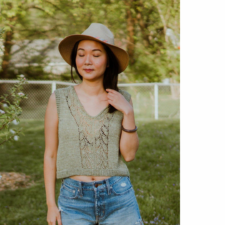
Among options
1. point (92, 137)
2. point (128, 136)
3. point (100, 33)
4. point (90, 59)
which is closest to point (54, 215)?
point (92, 137)

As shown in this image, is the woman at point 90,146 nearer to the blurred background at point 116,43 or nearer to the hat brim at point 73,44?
the hat brim at point 73,44

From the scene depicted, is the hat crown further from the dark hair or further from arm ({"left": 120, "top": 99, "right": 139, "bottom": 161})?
arm ({"left": 120, "top": 99, "right": 139, "bottom": 161})

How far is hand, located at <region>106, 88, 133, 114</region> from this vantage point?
1.60m

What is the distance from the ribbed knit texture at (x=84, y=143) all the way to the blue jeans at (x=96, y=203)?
52mm

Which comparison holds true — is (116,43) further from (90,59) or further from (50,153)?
(50,153)

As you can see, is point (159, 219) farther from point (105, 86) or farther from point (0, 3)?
point (0, 3)

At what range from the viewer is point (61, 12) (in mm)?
8680

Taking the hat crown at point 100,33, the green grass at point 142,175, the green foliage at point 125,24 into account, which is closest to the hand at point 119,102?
the hat crown at point 100,33

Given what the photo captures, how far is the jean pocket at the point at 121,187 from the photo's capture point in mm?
1527

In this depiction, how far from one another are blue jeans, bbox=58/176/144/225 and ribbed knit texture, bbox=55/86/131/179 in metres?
0.05

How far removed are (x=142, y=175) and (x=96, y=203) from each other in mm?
A: 3396
